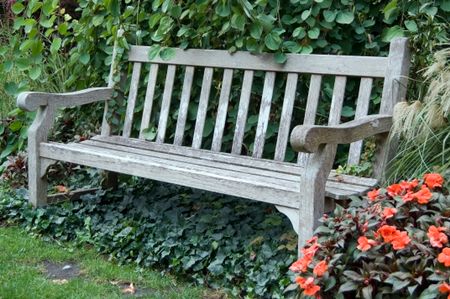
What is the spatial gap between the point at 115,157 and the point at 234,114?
95cm

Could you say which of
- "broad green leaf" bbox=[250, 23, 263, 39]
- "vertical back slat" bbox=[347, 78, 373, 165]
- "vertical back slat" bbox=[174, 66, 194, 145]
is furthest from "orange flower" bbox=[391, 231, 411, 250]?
"vertical back slat" bbox=[174, 66, 194, 145]

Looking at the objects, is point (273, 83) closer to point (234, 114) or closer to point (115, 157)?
point (234, 114)

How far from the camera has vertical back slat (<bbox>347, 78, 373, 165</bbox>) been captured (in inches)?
137

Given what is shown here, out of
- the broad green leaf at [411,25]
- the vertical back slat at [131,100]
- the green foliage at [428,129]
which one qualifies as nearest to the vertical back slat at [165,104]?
the vertical back slat at [131,100]

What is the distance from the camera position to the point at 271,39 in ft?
12.8

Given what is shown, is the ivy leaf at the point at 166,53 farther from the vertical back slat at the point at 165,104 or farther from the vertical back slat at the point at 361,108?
the vertical back slat at the point at 361,108

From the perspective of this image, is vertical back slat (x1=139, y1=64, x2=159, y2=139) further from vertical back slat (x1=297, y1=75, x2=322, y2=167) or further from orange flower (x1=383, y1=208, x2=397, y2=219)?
orange flower (x1=383, y1=208, x2=397, y2=219)

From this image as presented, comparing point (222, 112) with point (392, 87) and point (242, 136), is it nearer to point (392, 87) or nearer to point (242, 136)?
point (242, 136)

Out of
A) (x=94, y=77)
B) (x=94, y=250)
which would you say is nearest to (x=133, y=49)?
(x=94, y=77)

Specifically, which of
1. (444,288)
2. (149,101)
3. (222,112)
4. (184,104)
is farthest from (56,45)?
(444,288)

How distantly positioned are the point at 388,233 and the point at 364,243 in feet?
0.30

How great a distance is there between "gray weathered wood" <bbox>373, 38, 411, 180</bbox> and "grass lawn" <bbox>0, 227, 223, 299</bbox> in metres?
1.05

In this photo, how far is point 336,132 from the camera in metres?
2.92

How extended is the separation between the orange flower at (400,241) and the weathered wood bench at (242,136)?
56cm
